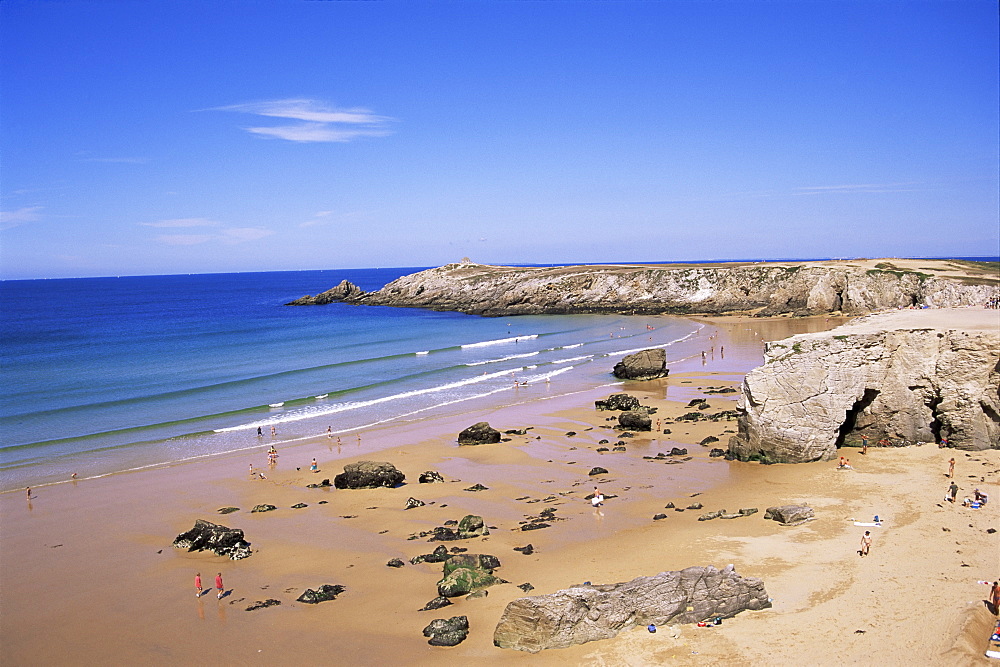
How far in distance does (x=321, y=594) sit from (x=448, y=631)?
12.2 ft

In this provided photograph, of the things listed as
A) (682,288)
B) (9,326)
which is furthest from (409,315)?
(9,326)

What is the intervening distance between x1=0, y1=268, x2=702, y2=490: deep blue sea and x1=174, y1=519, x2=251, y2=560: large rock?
1019 centimetres

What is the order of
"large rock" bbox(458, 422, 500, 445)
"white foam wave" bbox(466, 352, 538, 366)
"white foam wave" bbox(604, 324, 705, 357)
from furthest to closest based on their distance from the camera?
"white foam wave" bbox(604, 324, 705, 357) < "white foam wave" bbox(466, 352, 538, 366) < "large rock" bbox(458, 422, 500, 445)

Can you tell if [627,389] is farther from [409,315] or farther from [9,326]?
[9,326]

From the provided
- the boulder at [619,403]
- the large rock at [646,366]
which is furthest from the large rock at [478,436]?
the large rock at [646,366]

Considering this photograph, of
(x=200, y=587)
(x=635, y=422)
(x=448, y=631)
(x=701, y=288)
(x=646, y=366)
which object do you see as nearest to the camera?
(x=448, y=631)

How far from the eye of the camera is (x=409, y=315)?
3563 inches

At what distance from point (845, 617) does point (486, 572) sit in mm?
7238

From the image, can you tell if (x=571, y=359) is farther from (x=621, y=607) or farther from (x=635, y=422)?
(x=621, y=607)

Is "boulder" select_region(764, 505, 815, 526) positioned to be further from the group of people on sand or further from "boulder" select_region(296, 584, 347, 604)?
the group of people on sand

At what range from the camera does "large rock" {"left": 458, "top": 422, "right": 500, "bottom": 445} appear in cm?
2745

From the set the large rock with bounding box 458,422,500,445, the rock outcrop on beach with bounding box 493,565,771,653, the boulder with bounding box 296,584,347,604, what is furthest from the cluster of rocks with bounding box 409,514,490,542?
the large rock with bounding box 458,422,500,445

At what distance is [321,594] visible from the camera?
47.4 ft

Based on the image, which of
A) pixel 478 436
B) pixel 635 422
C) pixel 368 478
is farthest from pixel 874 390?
pixel 368 478
